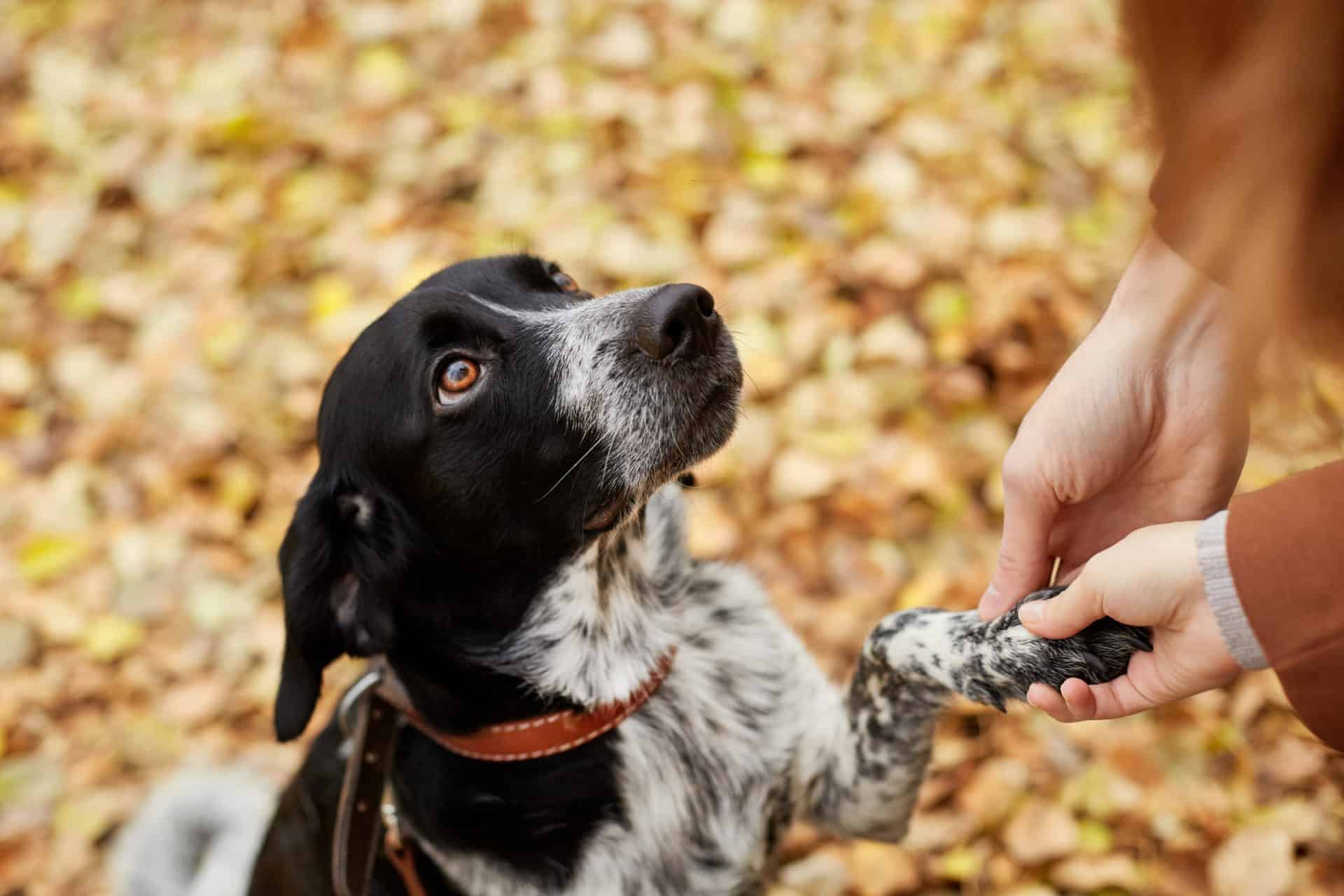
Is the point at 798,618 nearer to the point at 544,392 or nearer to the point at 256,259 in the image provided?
the point at 544,392

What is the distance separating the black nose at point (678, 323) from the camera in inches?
91.2

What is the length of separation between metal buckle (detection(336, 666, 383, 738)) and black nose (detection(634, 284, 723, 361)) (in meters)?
0.98

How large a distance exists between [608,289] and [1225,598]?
129 inches

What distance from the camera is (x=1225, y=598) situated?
4.94 ft

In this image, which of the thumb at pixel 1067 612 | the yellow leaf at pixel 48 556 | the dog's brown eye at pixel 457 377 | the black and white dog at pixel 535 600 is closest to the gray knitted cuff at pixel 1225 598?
the thumb at pixel 1067 612

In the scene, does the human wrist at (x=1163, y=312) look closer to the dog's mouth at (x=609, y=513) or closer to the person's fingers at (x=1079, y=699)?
the person's fingers at (x=1079, y=699)

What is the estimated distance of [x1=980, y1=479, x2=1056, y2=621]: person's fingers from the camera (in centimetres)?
196

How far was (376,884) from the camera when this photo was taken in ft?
8.23

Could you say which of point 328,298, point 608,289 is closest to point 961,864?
point 608,289

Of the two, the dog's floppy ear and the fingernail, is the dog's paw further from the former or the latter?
the dog's floppy ear

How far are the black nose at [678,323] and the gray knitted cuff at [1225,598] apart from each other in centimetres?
113

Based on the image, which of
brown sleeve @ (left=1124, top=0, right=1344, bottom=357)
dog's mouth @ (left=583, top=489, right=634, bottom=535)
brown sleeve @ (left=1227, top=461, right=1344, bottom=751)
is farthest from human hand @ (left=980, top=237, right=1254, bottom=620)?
dog's mouth @ (left=583, top=489, right=634, bottom=535)

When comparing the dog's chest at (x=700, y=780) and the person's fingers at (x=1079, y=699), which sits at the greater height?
the person's fingers at (x=1079, y=699)

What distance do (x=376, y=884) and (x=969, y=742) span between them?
176 centimetres
